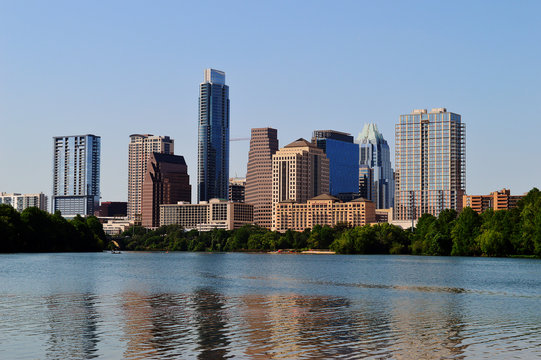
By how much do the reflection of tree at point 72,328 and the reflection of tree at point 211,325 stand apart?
5.53 meters

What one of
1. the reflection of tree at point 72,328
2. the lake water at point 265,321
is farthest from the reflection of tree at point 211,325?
the reflection of tree at point 72,328

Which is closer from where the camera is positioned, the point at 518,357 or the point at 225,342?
the point at 518,357

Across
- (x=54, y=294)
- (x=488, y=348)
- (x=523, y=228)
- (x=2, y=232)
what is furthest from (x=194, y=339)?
(x=2, y=232)

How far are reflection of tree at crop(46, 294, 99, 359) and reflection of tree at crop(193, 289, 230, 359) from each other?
5.53 meters

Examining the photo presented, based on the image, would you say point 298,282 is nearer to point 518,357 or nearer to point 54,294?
point 54,294

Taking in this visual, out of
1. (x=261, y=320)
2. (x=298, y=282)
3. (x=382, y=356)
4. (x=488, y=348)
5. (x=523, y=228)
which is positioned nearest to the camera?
(x=382, y=356)

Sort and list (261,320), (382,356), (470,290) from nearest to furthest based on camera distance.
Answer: (382,356), (261,320), (470,290)

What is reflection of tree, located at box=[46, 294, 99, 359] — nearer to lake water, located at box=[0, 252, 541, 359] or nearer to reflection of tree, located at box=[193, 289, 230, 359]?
lake water, located at box=[0, 252, 541, 359]

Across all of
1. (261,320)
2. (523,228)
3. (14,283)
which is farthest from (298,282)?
(523,228)

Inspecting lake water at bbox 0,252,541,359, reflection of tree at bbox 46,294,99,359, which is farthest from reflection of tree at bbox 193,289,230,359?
reflection of tree at bbox 46,294,99,359

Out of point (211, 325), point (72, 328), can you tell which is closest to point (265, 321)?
point (211, 325)

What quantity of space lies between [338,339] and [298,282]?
5150cm

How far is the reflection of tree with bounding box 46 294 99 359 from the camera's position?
36.0m

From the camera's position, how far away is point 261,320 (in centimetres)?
4847
